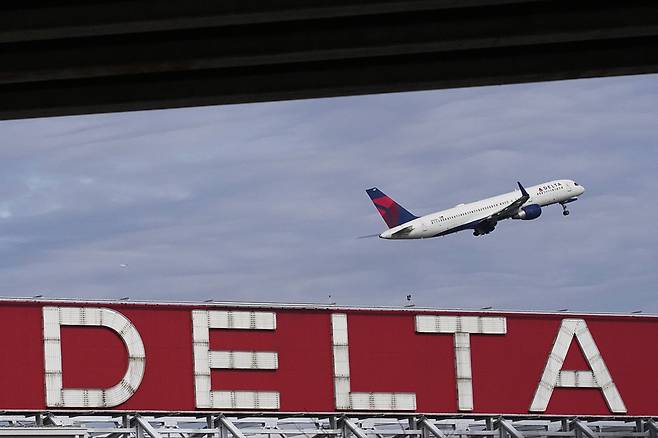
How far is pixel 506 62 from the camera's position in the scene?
22469 millimetres

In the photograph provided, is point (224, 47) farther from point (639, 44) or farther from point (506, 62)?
point (639, 44)

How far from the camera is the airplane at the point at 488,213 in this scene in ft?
309

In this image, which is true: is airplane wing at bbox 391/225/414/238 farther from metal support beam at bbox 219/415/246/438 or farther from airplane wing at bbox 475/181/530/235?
metal support beam at bbox 219/415/246/438

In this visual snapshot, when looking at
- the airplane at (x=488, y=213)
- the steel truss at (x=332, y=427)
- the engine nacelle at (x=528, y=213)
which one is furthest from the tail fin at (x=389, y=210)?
the steel truss at (x=332, y=427)

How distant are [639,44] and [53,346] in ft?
119

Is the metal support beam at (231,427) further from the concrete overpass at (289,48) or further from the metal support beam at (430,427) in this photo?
the concrete overpass at (289,48)

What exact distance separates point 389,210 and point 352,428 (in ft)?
143

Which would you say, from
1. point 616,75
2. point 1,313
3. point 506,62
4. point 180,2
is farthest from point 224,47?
point 1,313

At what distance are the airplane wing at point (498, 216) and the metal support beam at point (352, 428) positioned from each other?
126 feet

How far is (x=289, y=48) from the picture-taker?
2077 centimetres

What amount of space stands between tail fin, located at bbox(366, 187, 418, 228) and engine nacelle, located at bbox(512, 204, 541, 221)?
7.88 metres

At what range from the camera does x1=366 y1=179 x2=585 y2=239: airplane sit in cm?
9406

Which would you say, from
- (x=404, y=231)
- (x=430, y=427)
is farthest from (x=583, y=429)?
(x=404, y=231)

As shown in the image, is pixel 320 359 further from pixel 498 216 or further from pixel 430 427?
pixel 498 216
